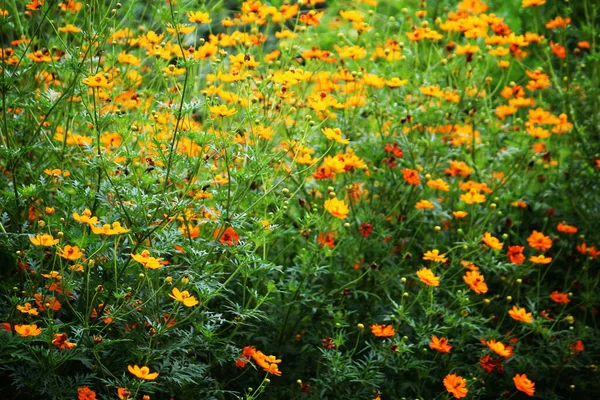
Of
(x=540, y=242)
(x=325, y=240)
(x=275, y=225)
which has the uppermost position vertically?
(x=275, y=225)

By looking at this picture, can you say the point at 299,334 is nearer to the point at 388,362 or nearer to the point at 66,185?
the point at 388,362

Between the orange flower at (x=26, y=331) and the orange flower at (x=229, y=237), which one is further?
the orange flower at (x=229, y=237)

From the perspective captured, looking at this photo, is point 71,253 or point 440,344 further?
point 440,344

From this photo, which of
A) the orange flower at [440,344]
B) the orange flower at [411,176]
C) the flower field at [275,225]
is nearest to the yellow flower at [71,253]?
the flower field at [275,225]

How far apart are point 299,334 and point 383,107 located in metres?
1.00

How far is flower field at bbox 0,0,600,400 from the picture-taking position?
216 centimetres

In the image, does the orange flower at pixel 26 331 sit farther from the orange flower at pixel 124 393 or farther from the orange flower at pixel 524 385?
the orange flower at pixel 524 385

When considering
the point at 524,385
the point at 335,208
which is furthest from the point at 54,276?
the point at 524,385

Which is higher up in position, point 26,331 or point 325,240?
point 26,331

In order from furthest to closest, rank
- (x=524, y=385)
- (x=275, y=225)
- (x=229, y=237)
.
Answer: (x=524, y=385) → (x=229, y=237) → (x=275, y=225)

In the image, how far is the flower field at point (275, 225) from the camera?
7.10ft

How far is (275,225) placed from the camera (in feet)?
7.35

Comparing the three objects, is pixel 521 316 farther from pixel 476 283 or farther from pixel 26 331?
pixel 26 331

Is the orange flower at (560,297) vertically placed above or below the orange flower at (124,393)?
below
